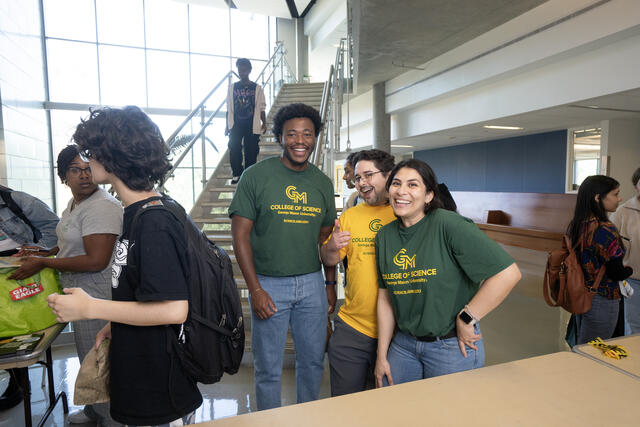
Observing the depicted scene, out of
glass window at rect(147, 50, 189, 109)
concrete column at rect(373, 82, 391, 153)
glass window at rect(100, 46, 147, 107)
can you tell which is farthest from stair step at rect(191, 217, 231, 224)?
glass window at rect(147, 50, 189, 109)

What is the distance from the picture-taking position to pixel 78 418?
96.3 inches

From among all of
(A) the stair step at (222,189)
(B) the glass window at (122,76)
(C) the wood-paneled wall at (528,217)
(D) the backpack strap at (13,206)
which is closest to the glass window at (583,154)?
(C) the wood-paneled wall at (528,217)

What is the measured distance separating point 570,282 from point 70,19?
484 inches

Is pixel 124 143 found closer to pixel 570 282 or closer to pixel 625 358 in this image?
pixel 625 358

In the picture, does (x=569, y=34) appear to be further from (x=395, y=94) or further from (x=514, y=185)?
(x=514, y=185)

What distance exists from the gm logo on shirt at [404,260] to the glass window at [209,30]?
1168cm

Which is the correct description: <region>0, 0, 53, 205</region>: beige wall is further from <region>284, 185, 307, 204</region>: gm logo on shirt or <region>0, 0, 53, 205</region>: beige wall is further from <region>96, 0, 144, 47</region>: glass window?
<region>284, 185, 307, 204</region>: gm logo on shirt

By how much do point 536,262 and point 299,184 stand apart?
6.23m

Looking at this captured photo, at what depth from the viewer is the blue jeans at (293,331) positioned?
1835 millimetres

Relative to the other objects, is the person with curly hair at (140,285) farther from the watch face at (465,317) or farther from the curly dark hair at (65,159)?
the curly dark hair at (65,159)

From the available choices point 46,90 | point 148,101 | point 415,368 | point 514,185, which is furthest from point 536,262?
point 46,90

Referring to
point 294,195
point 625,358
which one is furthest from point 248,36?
point 625,358

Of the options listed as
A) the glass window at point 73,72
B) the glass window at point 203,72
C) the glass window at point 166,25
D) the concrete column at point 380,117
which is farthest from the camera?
the glass window at point 203,72

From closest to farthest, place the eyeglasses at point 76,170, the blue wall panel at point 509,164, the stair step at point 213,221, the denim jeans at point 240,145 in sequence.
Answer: the eyeglasses at point 76,170, the stair step at point 213,221, the denim jeans at point 240,145, the blue wall panel at point 509,164
